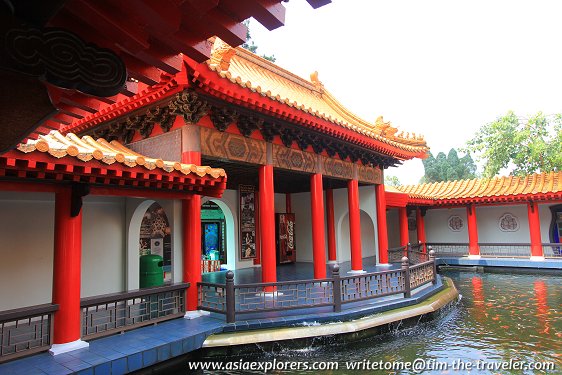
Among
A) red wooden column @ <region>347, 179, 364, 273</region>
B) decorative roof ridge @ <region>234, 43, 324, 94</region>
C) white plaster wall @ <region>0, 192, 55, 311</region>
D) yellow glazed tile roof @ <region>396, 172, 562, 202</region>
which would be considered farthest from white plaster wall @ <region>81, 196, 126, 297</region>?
yellow glazed tile roof @ <region>396, 172, 562, 202</region>

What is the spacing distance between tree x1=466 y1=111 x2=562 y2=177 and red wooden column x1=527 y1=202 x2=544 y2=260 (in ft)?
18.5

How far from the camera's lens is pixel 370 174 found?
1196 cm

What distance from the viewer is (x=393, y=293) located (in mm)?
7750

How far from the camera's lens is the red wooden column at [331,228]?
1360 cm

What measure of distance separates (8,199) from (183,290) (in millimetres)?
2969

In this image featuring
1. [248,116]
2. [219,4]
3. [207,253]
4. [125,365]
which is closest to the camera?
[219,4]

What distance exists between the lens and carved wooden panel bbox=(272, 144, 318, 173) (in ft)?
27.1

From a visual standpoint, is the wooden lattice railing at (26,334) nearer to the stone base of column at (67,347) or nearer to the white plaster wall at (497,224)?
the stone base of column at (67,347)

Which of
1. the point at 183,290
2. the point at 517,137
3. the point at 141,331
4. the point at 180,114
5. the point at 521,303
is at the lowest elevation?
the point at 521,303

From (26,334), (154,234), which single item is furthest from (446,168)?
(26,334)

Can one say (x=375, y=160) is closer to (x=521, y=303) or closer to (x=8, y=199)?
(x=521, y=303)

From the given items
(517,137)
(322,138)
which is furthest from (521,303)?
(517,137)

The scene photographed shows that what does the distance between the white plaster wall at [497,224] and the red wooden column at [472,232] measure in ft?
3.42

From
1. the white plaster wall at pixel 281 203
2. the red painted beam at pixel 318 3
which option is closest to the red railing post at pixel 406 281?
the white plaster wall at pixel 281 203
